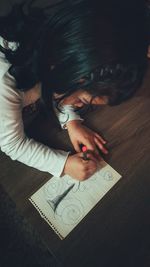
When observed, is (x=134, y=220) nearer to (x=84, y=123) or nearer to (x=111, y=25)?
(x=84, y=123)

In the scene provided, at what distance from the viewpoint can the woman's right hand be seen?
739 millimetres

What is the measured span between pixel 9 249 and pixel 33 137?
0.64 metres

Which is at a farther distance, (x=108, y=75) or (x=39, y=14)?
(x=39, y=14)

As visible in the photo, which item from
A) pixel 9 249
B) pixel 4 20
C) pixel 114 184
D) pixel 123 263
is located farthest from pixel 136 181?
pixel 9 249

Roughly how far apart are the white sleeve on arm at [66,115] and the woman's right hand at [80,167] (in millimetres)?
115

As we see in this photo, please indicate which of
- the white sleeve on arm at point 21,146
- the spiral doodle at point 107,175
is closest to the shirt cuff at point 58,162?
the white sleeve on arm at point 21,146

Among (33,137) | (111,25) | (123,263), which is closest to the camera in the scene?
(111,25)

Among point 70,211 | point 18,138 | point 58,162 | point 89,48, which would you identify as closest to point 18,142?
point 18,138

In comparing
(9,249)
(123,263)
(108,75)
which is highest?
(108,75)

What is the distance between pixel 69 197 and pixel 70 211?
0.04 metres

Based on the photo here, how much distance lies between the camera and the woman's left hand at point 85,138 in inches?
31.2

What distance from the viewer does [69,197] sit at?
0.72 meters

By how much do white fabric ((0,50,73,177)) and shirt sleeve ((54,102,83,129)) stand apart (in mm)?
101

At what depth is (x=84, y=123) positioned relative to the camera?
2.80 ft
